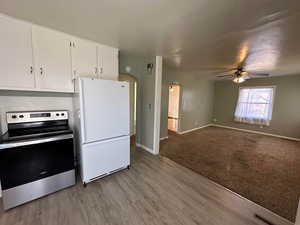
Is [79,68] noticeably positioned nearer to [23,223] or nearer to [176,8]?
[176,8]

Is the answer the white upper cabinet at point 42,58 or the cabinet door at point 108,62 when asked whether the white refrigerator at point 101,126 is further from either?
the cabinet door at point 108,62

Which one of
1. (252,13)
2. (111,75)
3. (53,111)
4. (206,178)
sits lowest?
(206,178)

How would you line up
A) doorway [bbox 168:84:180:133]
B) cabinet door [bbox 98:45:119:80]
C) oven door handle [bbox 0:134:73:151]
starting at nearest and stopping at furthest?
oven door handle [bbox 0:134:73:151] → cabinet door [bbox 98:45:119:80] → doorway [bbox 168:84:180:133]

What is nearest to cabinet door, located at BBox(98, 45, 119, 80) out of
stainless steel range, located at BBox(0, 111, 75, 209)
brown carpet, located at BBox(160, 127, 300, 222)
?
stainless steel range, located at BBox(0, 111, 75, 209)

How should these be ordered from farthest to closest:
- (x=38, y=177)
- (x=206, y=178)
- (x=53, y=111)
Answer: (x=206, y=178)
(x=53, y=111)
(x=38, y=177)

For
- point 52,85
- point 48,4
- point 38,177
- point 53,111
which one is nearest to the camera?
point 48,4

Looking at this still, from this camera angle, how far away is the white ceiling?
4.30 feet

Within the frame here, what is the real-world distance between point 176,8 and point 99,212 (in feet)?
8.30

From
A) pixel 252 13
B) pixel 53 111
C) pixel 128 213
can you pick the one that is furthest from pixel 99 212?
pixel 252 13

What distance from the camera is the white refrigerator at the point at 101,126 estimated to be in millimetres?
1900

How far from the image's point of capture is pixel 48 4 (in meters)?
1.35

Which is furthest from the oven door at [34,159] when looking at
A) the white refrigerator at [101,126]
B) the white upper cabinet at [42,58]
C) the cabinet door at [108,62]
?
the cabinet door at [108,62]

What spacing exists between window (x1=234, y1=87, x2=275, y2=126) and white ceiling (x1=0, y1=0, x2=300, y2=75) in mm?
3386

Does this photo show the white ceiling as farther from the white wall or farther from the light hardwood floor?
the light hardwood floor
